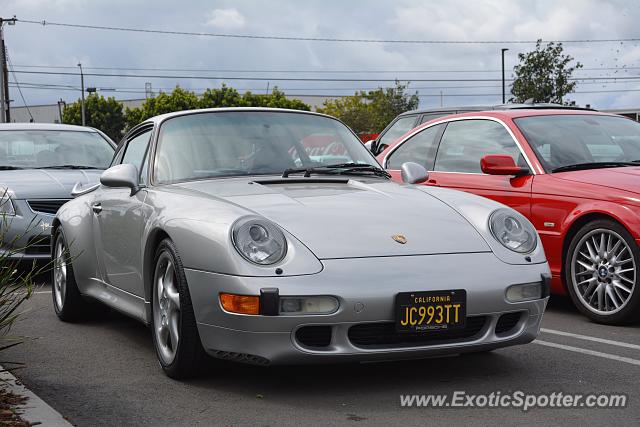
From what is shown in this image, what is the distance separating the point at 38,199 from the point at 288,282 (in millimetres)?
5870

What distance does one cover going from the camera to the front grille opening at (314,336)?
175 inches

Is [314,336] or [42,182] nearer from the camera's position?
[314,336]

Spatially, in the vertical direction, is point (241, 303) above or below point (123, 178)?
below

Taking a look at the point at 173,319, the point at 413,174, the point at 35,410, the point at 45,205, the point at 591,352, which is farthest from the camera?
the point at 45,205

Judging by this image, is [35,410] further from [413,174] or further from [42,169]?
[42,169]

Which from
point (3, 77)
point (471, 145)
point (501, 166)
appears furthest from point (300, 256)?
point (3, 77)

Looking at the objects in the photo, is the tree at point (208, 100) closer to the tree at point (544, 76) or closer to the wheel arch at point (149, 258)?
the tree at point (544, 76)

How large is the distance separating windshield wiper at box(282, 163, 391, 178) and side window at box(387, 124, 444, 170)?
272 centimetres

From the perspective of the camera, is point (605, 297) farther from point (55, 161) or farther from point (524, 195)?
point (55, 161)

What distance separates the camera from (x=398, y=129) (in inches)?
558

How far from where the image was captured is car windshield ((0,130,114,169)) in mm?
10578

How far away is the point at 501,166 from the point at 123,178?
3.07 metres

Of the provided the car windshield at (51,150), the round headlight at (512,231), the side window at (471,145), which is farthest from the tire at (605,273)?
the car windshield at (51,150)

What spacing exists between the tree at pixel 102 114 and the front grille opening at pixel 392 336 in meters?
92.6
